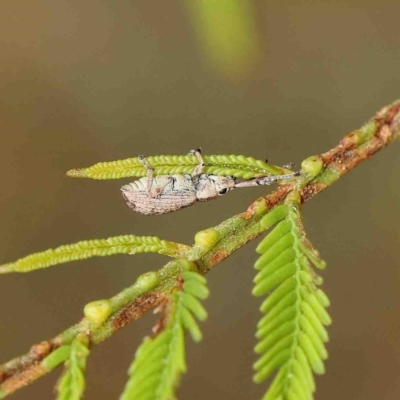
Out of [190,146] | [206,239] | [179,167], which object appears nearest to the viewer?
[206,239]

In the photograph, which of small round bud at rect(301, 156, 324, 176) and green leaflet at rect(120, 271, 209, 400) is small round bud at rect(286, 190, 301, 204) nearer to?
small round bud at rect(301, 156, 324, 176)

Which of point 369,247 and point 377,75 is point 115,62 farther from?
point 369,247

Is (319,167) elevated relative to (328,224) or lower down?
lower down

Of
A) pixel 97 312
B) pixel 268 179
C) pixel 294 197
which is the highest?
pixel 268 179

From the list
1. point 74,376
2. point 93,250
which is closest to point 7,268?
point 93,250

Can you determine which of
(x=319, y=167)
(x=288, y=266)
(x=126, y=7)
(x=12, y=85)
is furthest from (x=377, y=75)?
(x=288, y=266)

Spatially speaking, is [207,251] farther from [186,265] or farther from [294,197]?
[294,197]

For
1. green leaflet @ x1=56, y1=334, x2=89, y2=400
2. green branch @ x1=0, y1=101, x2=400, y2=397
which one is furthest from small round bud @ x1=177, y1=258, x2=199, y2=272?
green leaflet @ x1=56, y1=334, x2=89, y2=400
